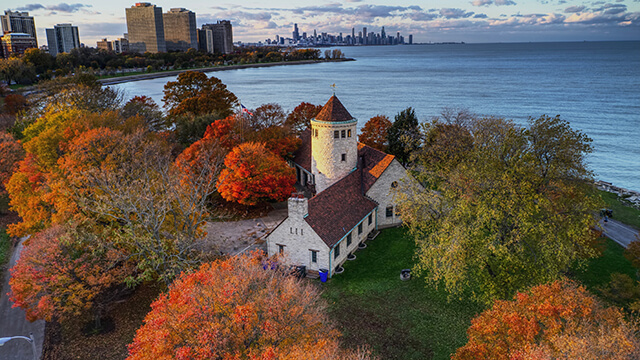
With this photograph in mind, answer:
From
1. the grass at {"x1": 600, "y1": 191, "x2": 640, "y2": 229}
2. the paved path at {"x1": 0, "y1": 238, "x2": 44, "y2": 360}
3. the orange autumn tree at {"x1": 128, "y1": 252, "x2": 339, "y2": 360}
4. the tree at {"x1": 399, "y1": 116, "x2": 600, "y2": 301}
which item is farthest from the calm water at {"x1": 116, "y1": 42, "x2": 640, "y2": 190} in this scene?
the paved path at {"x1": 0, "y1": 238, "x2": 44, "y2": 360}

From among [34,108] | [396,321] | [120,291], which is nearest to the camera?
[396,321]

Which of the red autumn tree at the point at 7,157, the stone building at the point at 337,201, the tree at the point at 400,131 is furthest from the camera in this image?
the tree at the point at 400,131

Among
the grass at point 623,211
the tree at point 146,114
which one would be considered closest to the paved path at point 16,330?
the tree at point 146,114

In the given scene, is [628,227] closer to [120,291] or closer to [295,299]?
[295,299]

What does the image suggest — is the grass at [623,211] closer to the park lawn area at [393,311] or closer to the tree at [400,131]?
the tree at [400,131]

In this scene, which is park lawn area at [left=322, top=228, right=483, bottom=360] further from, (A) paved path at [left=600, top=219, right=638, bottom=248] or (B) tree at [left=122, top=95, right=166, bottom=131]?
(B) tree at [left=122, top=95, right=166, bottom=131]

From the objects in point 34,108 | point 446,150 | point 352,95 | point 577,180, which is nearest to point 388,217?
point 446,150
